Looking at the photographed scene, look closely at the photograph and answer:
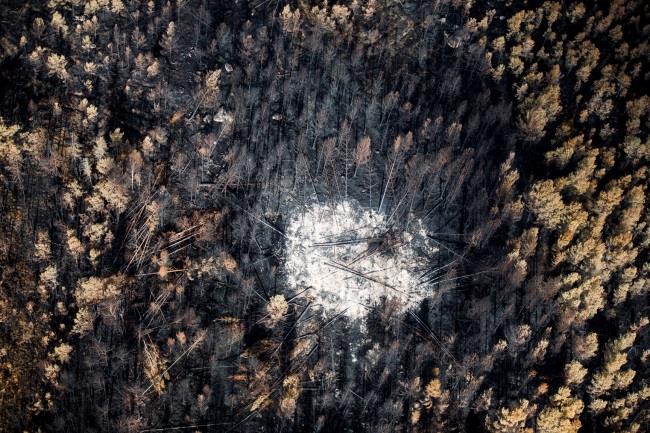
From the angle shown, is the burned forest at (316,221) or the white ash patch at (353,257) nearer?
the burned forest at (316,221)

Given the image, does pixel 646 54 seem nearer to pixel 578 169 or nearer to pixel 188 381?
pixel 578 169

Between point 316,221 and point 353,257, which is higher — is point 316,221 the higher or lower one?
the higher one

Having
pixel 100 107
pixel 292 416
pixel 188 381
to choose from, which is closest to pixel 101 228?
pixel 100 107

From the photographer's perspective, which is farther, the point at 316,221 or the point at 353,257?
the point at 316,221

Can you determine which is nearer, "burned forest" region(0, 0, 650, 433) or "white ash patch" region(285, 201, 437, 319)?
"burned forest" region(0, 0, 650, 433)
